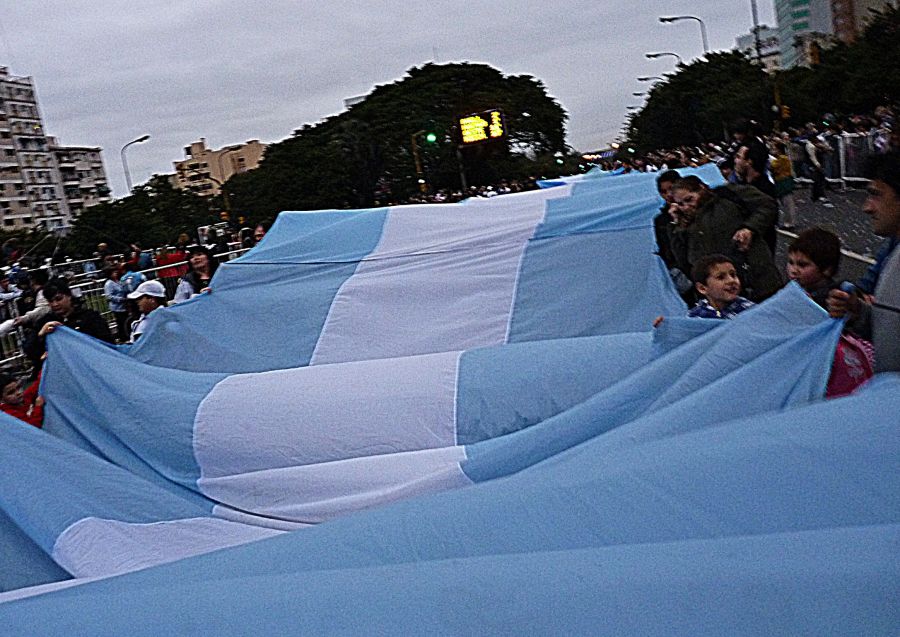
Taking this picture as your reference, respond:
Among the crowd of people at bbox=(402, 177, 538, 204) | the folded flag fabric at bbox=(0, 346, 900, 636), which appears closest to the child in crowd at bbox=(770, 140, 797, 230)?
the crowd of people at bbox=(402, 177, 538, 204)

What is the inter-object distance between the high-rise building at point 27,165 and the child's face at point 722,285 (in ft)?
366

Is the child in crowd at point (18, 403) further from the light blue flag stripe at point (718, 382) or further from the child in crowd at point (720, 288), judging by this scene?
the child in crowd at point (720, 288)

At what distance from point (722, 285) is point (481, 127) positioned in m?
18.3

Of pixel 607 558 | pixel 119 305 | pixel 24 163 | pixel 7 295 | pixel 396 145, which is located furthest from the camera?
pixel 24 163

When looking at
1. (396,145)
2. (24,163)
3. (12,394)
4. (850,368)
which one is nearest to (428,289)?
(12,394)

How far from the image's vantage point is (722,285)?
15.3 feet

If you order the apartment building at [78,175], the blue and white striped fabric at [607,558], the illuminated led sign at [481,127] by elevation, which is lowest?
the blue and white striped fabric at [607,558]

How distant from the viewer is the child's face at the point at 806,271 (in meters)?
4.48

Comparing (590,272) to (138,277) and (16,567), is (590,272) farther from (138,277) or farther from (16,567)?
(138,277)

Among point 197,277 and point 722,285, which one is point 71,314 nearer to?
point 197,277

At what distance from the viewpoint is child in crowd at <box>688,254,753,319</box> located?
15.3ft

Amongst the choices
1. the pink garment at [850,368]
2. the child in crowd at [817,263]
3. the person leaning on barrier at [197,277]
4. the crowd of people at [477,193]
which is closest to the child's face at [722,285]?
the child in crowd at [817,263]

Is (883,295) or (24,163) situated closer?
(883,295)

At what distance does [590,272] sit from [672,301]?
0.59 meters
